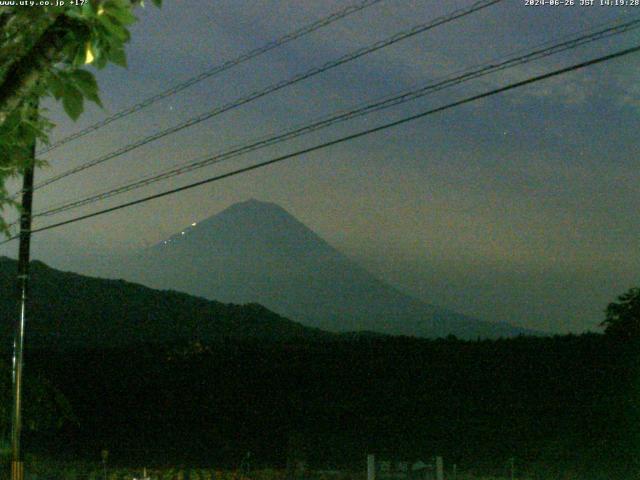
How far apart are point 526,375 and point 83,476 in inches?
370

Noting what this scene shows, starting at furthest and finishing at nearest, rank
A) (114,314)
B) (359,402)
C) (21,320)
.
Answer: (114,314) → (359,402) → (21,320)

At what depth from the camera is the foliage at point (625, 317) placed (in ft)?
51.4

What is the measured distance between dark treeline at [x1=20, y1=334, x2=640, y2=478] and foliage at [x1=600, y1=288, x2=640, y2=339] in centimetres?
50

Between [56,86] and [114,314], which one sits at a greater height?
[114,314]

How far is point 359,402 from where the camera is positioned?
1736cm

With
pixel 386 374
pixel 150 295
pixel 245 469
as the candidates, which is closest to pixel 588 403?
pixel 386 374

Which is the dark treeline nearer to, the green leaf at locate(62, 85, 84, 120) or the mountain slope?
the green leaf at locate(62, 85, 84, 120)

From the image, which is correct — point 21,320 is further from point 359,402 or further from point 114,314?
point 114,314

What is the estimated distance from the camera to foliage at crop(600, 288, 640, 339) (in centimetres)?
1567

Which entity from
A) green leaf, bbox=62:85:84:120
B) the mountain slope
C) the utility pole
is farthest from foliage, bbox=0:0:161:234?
the mountain slope

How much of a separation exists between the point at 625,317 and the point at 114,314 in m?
34.7

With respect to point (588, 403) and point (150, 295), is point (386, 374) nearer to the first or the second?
point (588, 403)

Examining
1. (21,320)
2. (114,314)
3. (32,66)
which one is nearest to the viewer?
(32,66)

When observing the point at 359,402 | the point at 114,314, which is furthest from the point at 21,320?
the point at 114,314
